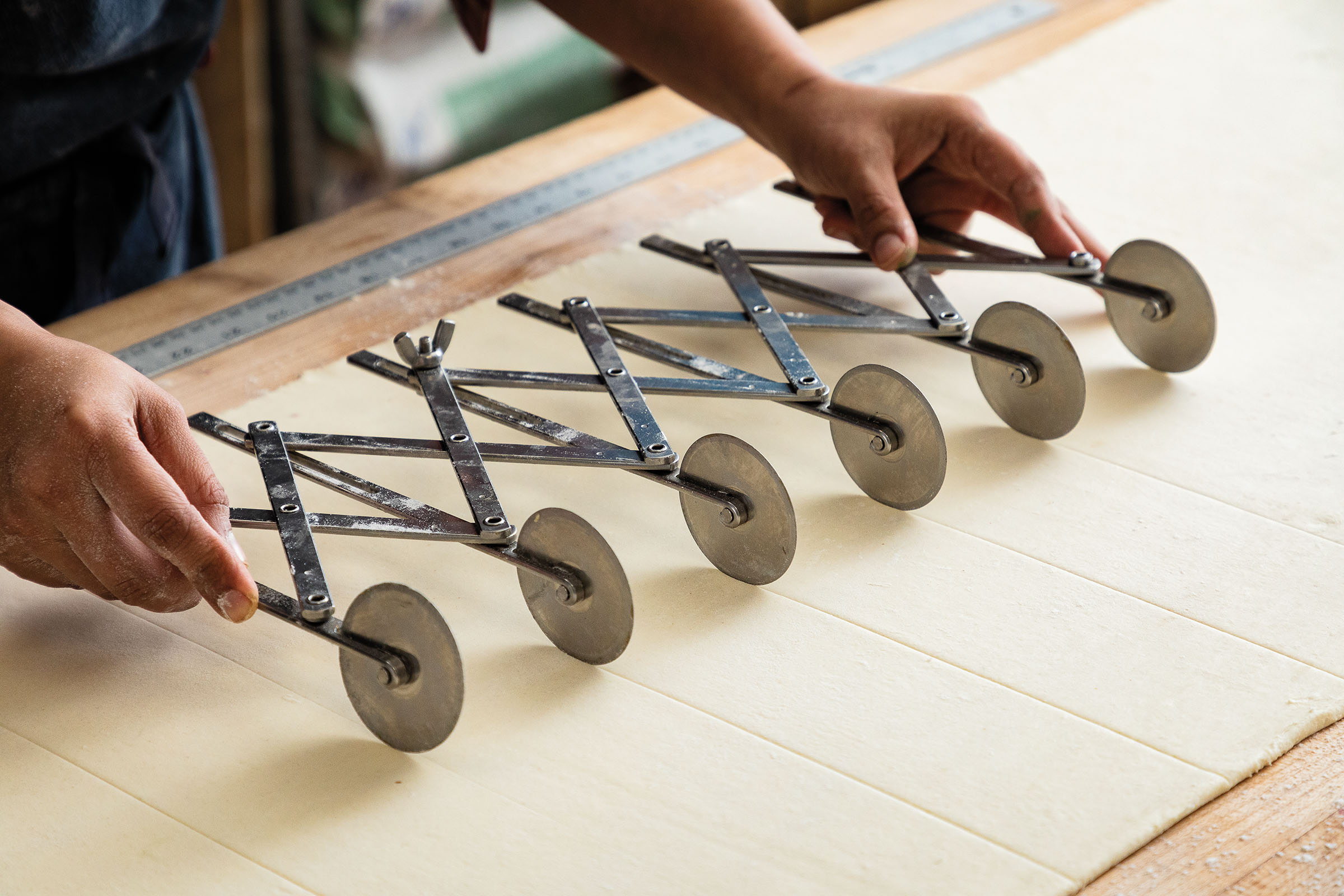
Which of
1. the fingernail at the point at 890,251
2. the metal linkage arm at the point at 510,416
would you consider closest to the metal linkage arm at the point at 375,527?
the metal linkage arm at the point at 510,416

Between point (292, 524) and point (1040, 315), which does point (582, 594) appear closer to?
point (292, 524)

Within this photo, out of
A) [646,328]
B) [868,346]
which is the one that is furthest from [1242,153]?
[646,328]

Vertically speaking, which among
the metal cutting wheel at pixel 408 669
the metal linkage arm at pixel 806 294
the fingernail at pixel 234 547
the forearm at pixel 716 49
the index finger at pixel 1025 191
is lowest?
the metal cutting wheel at pixel 408 669

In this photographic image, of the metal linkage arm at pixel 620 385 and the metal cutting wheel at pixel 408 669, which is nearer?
the metal cutting wheel at pixel 408 669

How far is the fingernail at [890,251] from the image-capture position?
1.20 metres

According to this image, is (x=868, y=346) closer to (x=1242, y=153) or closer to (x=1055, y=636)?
(x=1055, y=636)

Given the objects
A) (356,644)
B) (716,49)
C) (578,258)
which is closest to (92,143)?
(578,258)

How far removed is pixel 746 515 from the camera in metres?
0.90

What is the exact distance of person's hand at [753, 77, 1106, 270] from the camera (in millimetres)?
1224

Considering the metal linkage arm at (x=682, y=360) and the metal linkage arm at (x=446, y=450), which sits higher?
the metal linkage arm at (x=682, y=360)

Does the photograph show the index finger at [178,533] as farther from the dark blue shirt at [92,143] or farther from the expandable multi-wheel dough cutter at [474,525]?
the dark blue shirt at [92,143]

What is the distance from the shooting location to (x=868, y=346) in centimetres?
123

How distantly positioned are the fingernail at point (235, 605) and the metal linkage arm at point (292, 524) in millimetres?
30

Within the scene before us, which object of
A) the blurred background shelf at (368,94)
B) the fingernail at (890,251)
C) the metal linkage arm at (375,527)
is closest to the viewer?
the metal linkage arm at (375,527)
